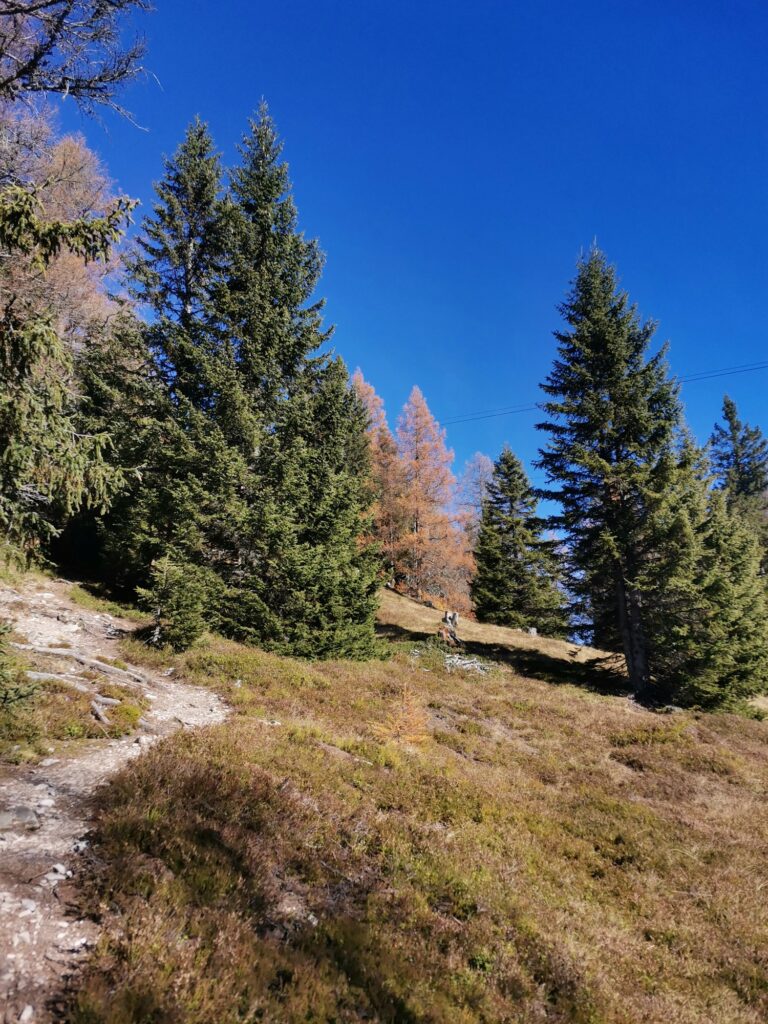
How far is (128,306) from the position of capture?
725 inches

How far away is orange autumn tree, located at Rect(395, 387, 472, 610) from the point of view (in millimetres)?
32812

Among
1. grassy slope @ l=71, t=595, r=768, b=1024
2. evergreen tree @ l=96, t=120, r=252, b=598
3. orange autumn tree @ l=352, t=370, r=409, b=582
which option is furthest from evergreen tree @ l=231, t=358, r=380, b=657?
orange autumn tree @ l=352, t=370, r=409, b=582

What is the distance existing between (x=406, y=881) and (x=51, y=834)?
391 cm

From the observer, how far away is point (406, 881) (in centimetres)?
548

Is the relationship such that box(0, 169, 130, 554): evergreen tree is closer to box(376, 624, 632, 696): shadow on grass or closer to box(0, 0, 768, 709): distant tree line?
box(0, 0, 768, 709): distant tree line

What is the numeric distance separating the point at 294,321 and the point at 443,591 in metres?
25.6

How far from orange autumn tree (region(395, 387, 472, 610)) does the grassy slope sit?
2174 cm

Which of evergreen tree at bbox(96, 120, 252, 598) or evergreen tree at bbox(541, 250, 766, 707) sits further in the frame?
evergreen tree at bbox(541, 250, 766, 707)

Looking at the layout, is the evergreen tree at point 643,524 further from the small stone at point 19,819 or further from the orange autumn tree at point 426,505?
the small stone at point 19,819

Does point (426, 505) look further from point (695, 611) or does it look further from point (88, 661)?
point (88, 661)

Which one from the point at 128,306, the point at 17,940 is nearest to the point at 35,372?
the point at 17,940

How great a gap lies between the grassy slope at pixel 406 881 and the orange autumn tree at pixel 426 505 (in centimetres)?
2174

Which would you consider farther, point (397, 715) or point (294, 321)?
point (294, 321)

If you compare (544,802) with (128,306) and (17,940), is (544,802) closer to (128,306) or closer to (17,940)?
(17,940)
